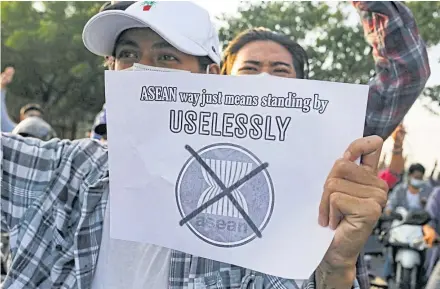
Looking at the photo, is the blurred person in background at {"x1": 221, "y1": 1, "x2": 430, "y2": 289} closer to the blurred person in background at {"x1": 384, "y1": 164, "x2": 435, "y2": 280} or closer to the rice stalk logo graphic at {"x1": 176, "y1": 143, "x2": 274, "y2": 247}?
the rice stalk logo graphic at {"x1": 176, "y1": 143, "x2": 274, "y2": 247}

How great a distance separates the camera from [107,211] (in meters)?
1.51

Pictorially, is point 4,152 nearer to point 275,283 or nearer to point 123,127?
point 123,127

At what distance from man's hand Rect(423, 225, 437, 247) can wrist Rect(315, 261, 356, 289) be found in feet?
14.4

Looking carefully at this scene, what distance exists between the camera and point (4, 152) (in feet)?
5.27

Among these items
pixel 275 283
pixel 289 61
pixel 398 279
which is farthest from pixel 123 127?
pixel 398 279

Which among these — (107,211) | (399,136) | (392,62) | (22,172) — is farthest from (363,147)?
(399,136)

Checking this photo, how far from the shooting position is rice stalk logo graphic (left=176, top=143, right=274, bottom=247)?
123 cm

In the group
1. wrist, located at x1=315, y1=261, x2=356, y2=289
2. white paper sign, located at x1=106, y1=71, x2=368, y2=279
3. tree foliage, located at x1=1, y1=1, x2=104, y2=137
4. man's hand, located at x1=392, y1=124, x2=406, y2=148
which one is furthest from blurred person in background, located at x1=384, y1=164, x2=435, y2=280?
tree foliage, located at x1=1, y1=1, x2=104, y2=137

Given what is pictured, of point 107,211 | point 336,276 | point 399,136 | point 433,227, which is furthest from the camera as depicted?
point 433,227

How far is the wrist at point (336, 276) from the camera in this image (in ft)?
4.17

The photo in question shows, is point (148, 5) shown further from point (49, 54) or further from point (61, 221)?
point (49, 54)

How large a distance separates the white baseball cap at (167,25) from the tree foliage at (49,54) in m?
12.6

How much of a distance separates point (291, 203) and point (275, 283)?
0.79 ft

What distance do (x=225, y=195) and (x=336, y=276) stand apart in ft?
1.03
